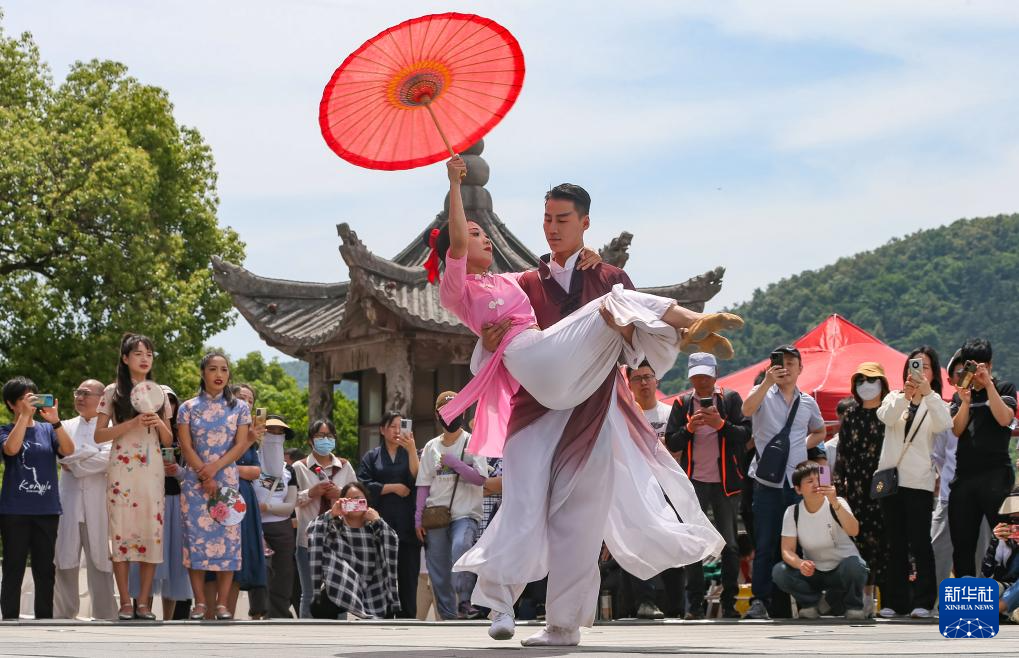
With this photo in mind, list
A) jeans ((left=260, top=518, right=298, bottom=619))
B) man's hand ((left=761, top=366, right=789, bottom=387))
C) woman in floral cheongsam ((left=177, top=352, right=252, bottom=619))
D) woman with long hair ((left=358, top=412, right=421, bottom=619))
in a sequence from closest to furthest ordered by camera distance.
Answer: woman in floral cheongsam ((left=177, top=352, right=252, bottom=619))
man's hand ((left=761, top=366, right=789, bottom=387))
jeans ((left=260, top=518, right=298, bottom=619))
woman with long hair ((left=358, top=412, right=421, bottom=619))

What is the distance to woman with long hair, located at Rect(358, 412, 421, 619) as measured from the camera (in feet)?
37.1

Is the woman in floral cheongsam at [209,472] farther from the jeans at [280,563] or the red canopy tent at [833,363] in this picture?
the red canopy tent at [833,363]

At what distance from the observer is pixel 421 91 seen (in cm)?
686

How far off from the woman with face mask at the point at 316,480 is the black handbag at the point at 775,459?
342 cm

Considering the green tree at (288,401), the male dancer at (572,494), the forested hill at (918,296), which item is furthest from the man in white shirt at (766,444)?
the forested hill at (918,296)

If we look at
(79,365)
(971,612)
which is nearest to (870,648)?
(971,612)

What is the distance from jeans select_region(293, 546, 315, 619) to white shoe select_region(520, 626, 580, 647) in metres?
5.06

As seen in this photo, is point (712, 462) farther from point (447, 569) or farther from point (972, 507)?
point (447, 569)

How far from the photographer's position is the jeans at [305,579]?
36.7 feet

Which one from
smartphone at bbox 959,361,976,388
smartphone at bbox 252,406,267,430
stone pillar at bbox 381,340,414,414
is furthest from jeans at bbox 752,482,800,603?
stone pillar at bbox 381,340,414,414

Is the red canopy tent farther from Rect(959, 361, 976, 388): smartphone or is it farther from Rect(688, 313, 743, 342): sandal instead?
Rect(688, 313, 743, 342): sandal

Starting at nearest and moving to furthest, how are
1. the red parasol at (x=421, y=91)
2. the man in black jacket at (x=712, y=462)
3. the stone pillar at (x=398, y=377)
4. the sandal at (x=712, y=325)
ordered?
the sandal at (x=712, y=325) → the red parasol at (x=421, y=91) → the man in black jacket at (x=712, y=462) → the stone pillar at (x=398, y=377)

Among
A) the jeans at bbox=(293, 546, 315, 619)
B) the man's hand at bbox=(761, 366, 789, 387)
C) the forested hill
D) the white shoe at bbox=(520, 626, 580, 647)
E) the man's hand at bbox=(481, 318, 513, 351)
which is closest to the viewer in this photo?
the white shoe at bbox=(520, 626, 580, 647)

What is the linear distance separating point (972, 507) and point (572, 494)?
416 centimetres
